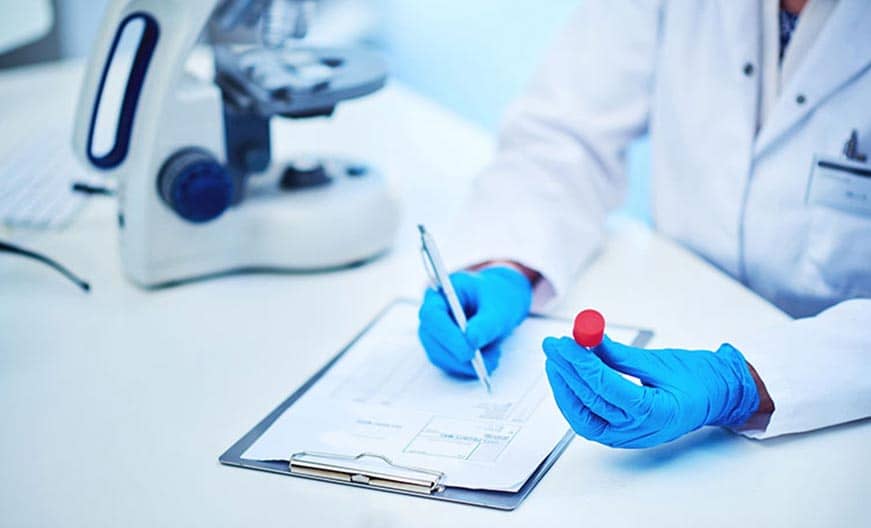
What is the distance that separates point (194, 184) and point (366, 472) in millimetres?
476

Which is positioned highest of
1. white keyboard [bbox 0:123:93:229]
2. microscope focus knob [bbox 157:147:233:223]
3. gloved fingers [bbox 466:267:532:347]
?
microscope focus knob [bbox 157:147:233:223]

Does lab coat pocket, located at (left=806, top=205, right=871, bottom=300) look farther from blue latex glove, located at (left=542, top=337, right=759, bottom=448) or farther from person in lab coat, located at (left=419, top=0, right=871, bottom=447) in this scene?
blue latex glove, located at (left=542, top=337, right=759, bottom=448)

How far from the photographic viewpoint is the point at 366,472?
74 cm

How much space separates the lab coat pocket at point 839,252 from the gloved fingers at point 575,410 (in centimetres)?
48

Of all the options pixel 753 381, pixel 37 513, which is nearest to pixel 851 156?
pixel 753 381

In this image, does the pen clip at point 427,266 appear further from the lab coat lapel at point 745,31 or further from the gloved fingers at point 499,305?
the lab coat lapel at point 745,31

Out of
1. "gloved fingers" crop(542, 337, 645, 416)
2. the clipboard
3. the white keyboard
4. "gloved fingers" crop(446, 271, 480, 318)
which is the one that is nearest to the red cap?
"gloved fingers" crop(542, 337, 645, 416)

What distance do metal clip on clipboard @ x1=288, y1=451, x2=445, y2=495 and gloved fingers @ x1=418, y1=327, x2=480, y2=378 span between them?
0.50 ft

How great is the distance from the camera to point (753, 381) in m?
0.81

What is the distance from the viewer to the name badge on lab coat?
101cm

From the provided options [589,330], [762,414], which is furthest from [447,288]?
[762,414]

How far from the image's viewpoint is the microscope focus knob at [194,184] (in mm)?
1059

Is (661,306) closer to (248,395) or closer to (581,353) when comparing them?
(581,353)

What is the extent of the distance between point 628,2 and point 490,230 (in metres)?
0.38
